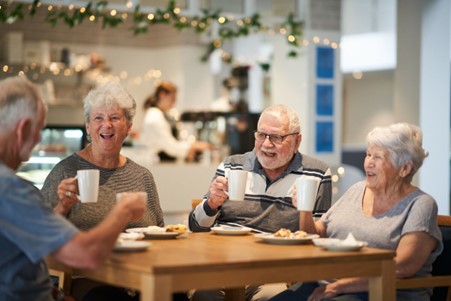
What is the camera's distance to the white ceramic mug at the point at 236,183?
340cm

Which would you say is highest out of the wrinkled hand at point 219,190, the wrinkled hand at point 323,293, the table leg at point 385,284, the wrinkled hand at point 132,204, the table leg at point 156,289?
the wrinkled hand at point 132,204

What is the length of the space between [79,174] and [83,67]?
26.2ft

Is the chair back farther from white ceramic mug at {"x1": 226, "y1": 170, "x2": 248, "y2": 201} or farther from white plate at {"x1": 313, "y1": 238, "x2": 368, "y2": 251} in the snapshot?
white ceramic mug at {"x1": 226, "y1": 170, "x2": 248, "y2": 201}

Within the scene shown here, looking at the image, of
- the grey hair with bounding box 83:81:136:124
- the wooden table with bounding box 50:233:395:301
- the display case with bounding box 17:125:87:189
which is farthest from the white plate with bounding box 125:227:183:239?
the display case with bounding box 17:125:87:189

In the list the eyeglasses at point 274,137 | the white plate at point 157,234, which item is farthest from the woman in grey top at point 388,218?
the white plate at point 157,234

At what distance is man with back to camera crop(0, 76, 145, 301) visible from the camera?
8.24 ft

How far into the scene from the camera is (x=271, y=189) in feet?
12.8

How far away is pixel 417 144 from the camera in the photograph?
11.8 feet

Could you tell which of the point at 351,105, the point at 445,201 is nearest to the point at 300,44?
the point at 445,201

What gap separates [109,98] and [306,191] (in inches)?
42.3

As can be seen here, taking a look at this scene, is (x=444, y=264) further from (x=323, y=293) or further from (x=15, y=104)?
(x=15, y=104)

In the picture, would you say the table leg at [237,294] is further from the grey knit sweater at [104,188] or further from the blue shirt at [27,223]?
the blue shirt at [27,223]

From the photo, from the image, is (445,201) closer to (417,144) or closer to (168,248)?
(417,144)

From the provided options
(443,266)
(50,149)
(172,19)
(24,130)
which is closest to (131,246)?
(24,130)
